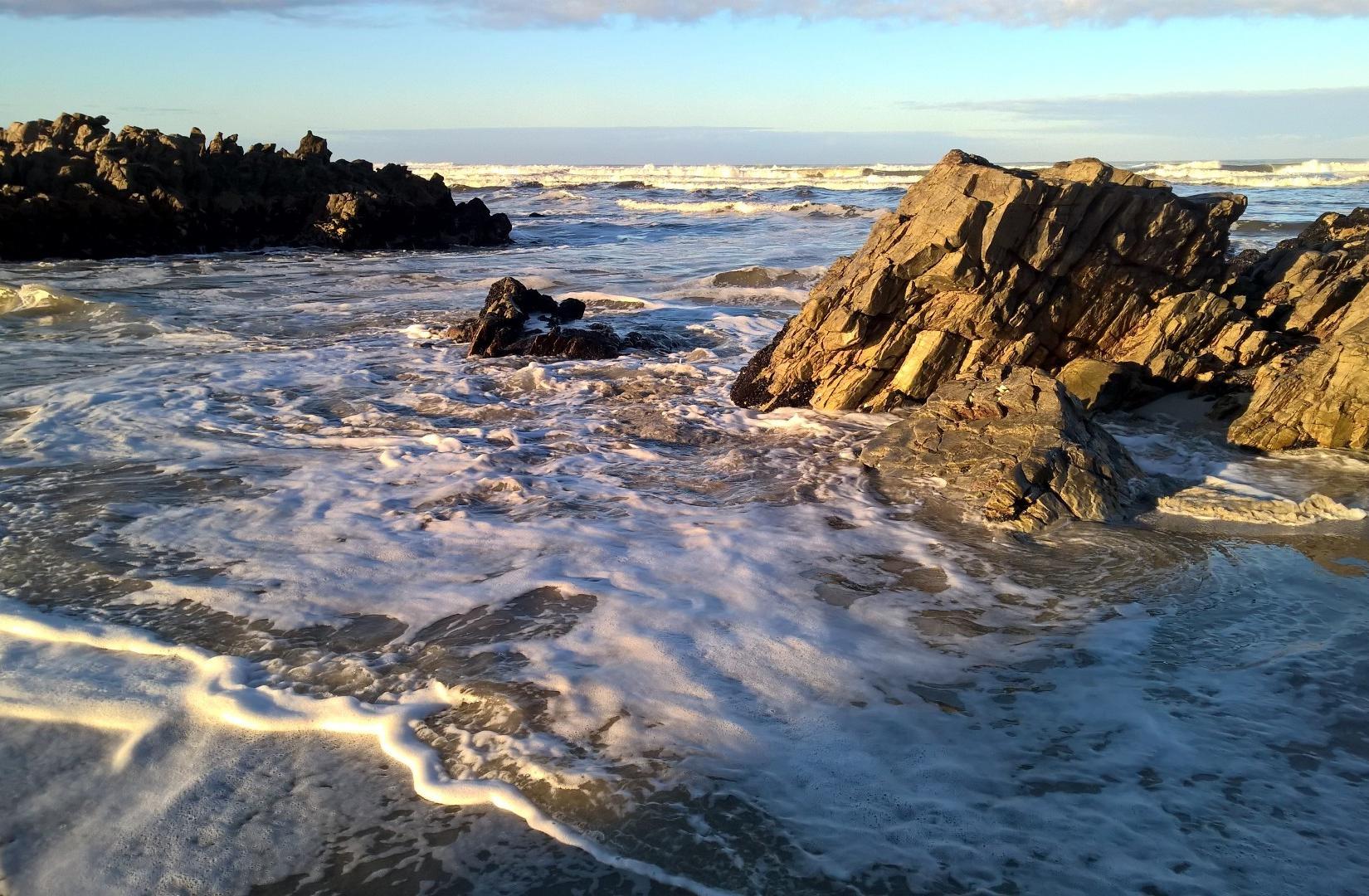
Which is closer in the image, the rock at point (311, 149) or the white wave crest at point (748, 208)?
the rock at point (311, 149)

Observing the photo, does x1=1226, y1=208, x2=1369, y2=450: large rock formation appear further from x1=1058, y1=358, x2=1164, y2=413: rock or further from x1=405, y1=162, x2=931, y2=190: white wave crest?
x1=405, y1=162, x2=931, y2=190: white wave crest

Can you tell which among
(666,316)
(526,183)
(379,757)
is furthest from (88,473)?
(526,183)

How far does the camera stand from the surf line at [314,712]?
2938 millimetres

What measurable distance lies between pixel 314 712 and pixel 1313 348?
26.4 feet

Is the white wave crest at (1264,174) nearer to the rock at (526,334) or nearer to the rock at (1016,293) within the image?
the rock at (1016,293)

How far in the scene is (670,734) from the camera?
342cm

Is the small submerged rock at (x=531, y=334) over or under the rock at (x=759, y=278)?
under

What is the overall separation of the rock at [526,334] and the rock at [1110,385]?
502cm

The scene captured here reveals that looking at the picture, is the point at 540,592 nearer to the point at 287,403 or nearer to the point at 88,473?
the point at 88,473

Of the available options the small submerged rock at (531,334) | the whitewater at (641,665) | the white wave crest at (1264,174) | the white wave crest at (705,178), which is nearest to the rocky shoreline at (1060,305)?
the whitewater at (641,665)

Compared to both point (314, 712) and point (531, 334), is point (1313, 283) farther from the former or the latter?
point (314, 712)

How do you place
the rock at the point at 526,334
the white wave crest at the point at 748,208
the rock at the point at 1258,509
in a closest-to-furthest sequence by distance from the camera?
the rock at the point at 1258,509 → the rock at the point at 526,334 → the white wave crest at the point at 748,208

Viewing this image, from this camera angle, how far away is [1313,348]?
7.68 metres

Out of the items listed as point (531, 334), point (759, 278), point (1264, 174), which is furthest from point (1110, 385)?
point (1264, 174)
